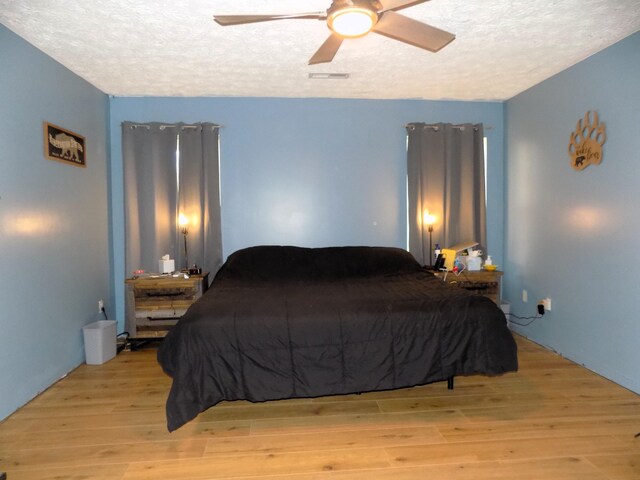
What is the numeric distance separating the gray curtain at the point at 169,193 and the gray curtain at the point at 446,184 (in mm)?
2002

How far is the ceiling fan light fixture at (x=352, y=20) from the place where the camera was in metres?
1.71

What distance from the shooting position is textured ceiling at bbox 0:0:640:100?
2361mm

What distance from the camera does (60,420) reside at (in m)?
2.41

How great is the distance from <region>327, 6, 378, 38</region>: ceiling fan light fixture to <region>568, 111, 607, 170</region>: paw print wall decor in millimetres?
2124

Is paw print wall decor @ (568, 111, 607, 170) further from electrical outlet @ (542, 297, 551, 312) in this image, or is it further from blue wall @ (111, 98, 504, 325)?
blue wall @ (111, 98, 504, 325)

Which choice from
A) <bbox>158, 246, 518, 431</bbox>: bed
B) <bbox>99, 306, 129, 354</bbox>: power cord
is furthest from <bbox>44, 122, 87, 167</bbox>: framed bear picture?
<bbox>158, 246, 518, 431</bbox>: bed

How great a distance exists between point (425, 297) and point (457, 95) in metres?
2.46

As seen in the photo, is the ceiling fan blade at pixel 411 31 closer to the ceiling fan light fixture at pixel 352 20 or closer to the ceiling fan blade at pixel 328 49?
the ceiling fan light fixture at pixel 352 20

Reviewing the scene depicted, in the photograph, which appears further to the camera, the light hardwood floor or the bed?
the bed

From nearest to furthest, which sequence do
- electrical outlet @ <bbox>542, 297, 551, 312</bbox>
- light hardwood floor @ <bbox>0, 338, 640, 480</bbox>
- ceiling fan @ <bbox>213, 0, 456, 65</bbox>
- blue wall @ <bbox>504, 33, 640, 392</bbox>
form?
ceiling fan @ <bbox>213, 0, 456, 65</bbox>
light hardwood floor @ <bbox>0, 338, 640, 480</bbox>
blue wall @ <bbox>504, 33, 640, 392</bbox>
electrical outlet @ <bbox>542, 297, 551, 312</bbox>

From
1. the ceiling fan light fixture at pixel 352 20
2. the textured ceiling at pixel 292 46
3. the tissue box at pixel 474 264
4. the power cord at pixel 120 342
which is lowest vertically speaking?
the power cord at pixel 120 342

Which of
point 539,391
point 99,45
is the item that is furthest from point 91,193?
point 539,391

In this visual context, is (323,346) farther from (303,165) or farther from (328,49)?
(303,165)

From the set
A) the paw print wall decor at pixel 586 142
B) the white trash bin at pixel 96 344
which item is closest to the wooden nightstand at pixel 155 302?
the white trash bin at pixel 96 344
